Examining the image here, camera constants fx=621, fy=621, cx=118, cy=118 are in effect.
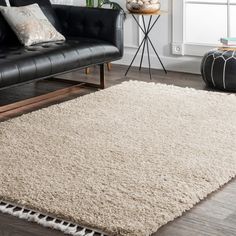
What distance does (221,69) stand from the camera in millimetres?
5043

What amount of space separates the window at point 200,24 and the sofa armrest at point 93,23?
2.93 feet

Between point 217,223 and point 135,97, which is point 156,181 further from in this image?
point 135,97

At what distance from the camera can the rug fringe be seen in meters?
2.64

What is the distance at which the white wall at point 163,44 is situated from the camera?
231 inches

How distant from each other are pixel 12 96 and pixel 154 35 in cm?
172

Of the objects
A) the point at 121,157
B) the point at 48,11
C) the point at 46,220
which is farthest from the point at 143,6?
the point at 46,220

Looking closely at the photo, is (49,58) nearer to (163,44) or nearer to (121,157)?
(121,157)

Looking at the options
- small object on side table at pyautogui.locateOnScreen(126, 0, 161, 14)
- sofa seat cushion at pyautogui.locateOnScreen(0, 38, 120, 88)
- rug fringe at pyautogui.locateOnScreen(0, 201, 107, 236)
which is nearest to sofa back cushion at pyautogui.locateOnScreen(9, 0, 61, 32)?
sofa seat cushion at pyautogui.locateOnScreen(0, 38, 120, 88)

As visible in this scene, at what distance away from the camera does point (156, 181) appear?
3.13 m

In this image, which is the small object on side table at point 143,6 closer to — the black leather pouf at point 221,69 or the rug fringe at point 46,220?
the black leather pouf at point 221,69

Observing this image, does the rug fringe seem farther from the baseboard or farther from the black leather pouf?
the baseboard

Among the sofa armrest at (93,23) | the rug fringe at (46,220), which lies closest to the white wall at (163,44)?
the sofa armrest at (93,23)

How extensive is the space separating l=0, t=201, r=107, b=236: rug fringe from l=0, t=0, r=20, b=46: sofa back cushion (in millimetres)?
2213

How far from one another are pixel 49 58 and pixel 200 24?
1832mm
